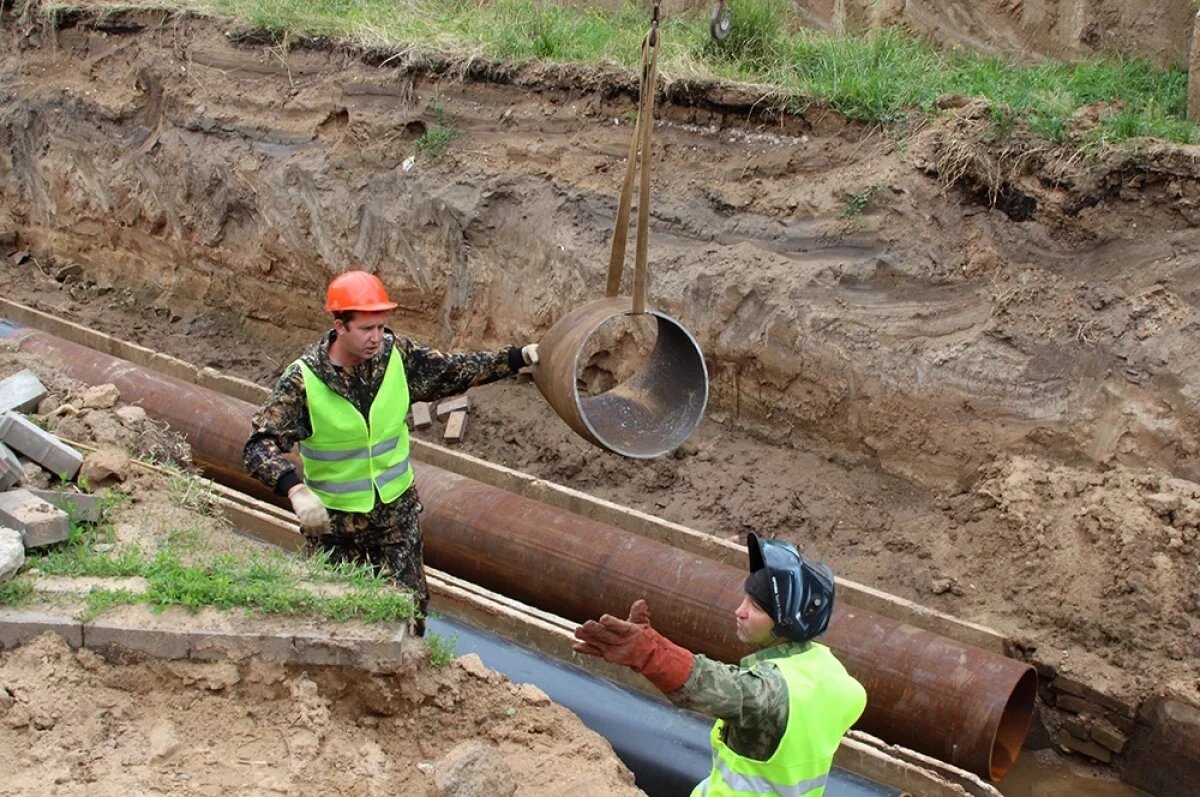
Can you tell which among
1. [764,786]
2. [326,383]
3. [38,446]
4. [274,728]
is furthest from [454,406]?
[764,786]

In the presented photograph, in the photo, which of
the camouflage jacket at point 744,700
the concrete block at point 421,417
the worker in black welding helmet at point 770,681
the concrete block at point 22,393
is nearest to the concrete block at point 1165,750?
the worker in black welding helmet at point 770,681

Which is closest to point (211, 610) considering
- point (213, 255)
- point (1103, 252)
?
point (1103, 252)

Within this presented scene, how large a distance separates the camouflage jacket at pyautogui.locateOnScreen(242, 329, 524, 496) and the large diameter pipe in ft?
5.44

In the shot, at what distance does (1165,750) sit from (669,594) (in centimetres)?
258

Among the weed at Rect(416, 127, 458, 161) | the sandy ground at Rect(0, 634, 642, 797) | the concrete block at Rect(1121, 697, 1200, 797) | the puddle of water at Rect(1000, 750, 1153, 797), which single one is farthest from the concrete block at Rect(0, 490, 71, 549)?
the weed at Rect(416, 127, 458, 161)

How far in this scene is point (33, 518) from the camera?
4.48 metres

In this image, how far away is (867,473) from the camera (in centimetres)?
813

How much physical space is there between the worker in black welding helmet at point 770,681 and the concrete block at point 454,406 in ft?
20.0

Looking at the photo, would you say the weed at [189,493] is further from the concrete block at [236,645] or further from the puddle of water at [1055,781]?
the puddle of water at [1055,781]

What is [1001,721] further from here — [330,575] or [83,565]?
[83,565]

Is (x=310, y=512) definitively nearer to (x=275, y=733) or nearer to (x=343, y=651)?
(x=343, y=651)

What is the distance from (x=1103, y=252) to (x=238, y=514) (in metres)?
5.40

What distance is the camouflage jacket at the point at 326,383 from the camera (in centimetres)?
472

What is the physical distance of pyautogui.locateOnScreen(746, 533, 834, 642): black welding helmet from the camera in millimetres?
3252
